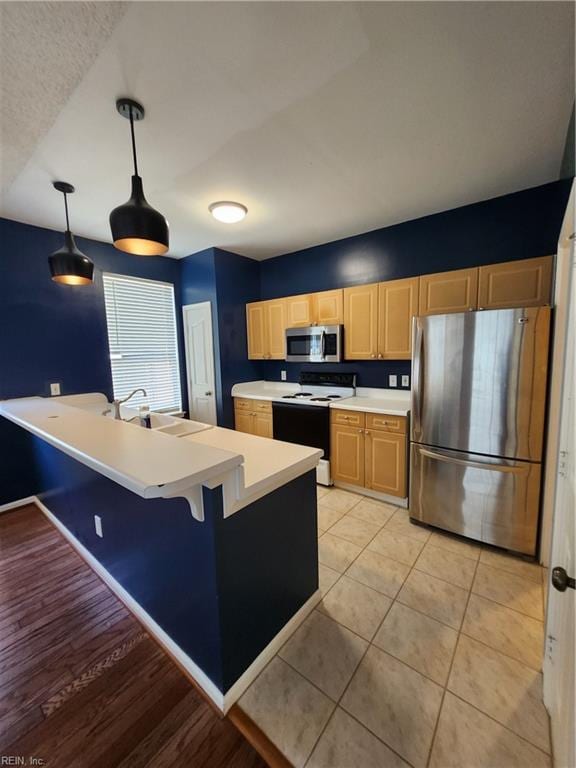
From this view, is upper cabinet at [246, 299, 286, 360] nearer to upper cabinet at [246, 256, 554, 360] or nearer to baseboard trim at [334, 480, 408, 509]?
upper cabinet at [246, 256, 554, 360]

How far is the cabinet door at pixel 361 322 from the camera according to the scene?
306 cm

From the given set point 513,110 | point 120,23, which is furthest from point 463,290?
point 120,23

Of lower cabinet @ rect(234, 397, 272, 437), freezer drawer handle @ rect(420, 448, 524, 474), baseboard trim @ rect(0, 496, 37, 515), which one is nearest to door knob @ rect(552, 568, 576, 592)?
freezer drawer handle @ rect(420, 448, 524, 474)

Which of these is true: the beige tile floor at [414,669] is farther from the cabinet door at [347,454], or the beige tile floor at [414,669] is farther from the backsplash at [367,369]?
the backsplash at [367,369]

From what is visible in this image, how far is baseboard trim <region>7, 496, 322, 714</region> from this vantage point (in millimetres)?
1280

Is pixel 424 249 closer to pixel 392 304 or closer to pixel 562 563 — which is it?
pixel 392 304

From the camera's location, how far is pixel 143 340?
12.4 ft

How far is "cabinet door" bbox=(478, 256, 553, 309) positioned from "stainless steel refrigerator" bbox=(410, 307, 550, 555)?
1.66 ft

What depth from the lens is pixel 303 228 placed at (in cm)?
315

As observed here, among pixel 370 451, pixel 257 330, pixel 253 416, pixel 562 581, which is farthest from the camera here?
pixel 257 330

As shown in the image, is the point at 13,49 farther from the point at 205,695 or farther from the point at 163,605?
the point at 205,695

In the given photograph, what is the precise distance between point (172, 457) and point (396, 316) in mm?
2499

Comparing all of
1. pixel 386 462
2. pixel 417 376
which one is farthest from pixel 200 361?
pixel 417 376

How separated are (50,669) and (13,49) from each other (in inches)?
107
